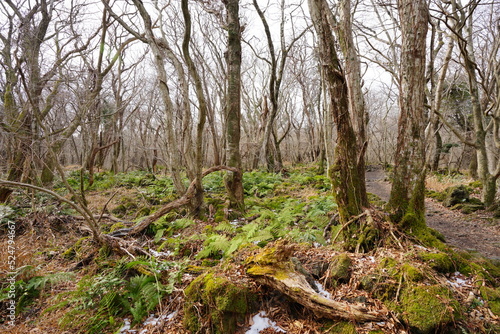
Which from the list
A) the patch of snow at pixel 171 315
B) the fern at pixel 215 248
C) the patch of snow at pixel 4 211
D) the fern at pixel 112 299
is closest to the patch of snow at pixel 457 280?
the fern at pixel 215 248

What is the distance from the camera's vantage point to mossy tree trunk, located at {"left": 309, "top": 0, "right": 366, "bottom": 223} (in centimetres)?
338

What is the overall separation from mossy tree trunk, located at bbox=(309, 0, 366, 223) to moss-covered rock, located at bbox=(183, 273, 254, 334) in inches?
71.4

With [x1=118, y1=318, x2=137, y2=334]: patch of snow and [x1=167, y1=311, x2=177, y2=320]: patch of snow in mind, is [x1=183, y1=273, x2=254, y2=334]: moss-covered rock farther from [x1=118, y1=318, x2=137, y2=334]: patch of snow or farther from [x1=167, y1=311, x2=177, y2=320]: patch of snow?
[x1=118, y1=318, x2=137, y2=334]: patch of snow

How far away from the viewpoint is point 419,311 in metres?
2.07

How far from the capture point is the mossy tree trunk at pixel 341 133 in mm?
3383

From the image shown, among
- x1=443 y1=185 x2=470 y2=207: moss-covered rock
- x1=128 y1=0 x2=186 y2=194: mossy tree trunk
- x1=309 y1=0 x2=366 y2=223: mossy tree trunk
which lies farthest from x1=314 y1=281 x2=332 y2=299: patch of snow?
x1=443 y1=185 x2=470 y2=207: moss-covered rock

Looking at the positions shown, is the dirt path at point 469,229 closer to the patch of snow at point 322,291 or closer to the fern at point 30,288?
the patch of snow at point 322,291

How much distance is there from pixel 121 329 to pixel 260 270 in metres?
1.59

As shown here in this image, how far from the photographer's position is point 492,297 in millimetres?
2262

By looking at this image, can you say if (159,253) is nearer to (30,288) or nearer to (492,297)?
(30,288)

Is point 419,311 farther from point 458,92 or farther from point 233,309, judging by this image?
point 458,92

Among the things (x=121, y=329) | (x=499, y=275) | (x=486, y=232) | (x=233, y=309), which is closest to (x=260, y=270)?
(x=233, y=309)

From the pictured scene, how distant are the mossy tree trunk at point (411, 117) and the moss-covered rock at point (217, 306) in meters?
2.34

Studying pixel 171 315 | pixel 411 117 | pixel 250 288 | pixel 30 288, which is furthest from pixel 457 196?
pixel 30 288
